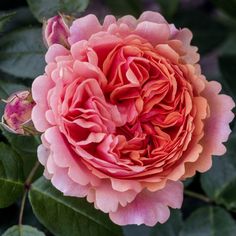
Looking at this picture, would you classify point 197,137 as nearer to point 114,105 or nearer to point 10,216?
point 114,105

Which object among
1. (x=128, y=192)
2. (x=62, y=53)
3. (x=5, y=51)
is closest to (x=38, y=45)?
(x=5, y=51)

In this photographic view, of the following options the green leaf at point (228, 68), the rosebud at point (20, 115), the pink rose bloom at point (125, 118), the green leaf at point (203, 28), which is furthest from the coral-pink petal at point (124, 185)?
the green leaf at point (203, 28)

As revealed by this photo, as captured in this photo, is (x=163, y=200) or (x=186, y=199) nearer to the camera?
(x=163, y=200)

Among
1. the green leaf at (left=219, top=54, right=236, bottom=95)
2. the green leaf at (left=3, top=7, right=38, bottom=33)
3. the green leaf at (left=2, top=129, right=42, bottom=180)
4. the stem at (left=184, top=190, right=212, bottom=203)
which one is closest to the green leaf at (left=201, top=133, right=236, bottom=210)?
the stem at (left=184, top=190, right=212, bottom=203)

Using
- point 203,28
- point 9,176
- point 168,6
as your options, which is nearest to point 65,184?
point 9,176

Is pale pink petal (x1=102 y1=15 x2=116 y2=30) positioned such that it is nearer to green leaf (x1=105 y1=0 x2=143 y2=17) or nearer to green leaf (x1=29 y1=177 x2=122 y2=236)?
green leaf (x1=29 y1=177 x2=122 y2=236)
